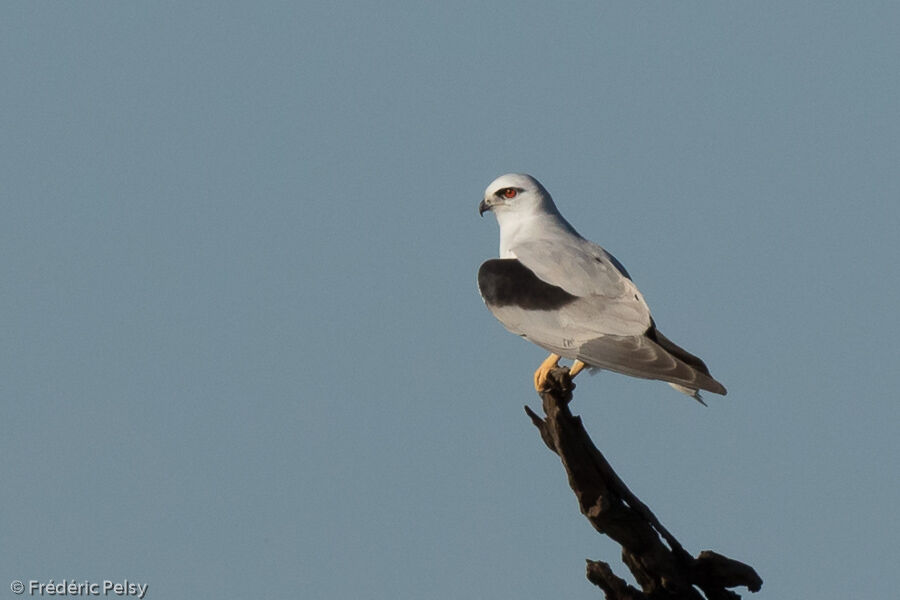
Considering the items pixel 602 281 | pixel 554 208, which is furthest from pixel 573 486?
pixel 554 208

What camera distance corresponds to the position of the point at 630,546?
11844 millimetres

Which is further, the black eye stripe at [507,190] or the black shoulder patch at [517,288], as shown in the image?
the black eye stripe at [507,190]

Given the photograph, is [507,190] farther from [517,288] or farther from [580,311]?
[580,311]

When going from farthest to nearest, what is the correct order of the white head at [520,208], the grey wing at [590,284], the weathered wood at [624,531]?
the white head at [520,208] < the grey wing at [590,284] < the weathered wood at [624,531]

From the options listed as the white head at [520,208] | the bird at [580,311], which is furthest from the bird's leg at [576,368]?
the white head at [520,208]

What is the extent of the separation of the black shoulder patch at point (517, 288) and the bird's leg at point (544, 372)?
19.0 inches

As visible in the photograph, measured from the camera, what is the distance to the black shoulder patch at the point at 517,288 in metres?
12.5

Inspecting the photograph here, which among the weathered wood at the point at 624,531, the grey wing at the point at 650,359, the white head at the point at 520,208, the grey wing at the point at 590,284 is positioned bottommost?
the weathered wood at the point at 624,531

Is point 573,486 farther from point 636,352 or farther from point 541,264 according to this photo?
point 541,264

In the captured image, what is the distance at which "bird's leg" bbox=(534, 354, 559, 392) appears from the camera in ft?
39.3

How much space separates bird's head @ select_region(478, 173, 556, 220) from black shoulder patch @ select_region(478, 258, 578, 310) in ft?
4.08

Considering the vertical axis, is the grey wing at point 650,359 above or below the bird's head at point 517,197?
below

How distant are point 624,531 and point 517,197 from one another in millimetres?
3861

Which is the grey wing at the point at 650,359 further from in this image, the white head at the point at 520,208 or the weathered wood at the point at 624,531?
the white head at the point at 520,208
